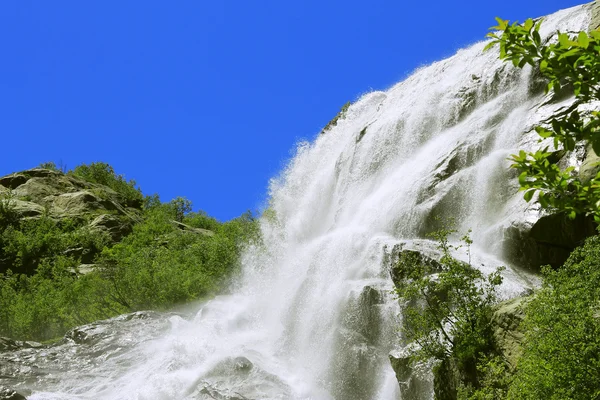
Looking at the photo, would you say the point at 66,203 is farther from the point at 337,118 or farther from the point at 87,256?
the point at 337,118

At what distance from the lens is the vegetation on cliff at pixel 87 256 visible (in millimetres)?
43281

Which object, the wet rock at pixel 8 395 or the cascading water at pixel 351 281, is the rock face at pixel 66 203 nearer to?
the cascading water at pixel 351 281

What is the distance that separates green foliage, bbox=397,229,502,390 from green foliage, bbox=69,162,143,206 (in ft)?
231

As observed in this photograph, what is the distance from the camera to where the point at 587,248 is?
13734mm

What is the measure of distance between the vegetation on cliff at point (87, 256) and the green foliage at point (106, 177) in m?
3.13

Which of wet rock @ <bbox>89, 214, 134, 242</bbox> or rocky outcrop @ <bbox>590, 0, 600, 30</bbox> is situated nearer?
rocky outcrop @ <bbox>590, 0, 600, 30</bbox>

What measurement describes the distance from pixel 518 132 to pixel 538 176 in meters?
21.2

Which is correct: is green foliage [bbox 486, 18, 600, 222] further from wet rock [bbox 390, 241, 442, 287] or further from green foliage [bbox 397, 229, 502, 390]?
wet rock [bbox 390, 241, 442, 287]

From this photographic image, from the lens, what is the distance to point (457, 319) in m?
16.2

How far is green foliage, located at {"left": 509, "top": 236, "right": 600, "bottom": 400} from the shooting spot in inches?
444

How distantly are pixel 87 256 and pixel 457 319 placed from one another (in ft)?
152

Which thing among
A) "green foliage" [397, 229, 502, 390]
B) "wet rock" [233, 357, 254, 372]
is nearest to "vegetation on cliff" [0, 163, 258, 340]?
"wet rock" [233, 357, 254, 372]

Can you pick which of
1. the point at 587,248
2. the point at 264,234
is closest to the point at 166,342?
the point at 264,234

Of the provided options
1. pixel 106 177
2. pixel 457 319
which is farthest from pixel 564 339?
pixel 106 177
